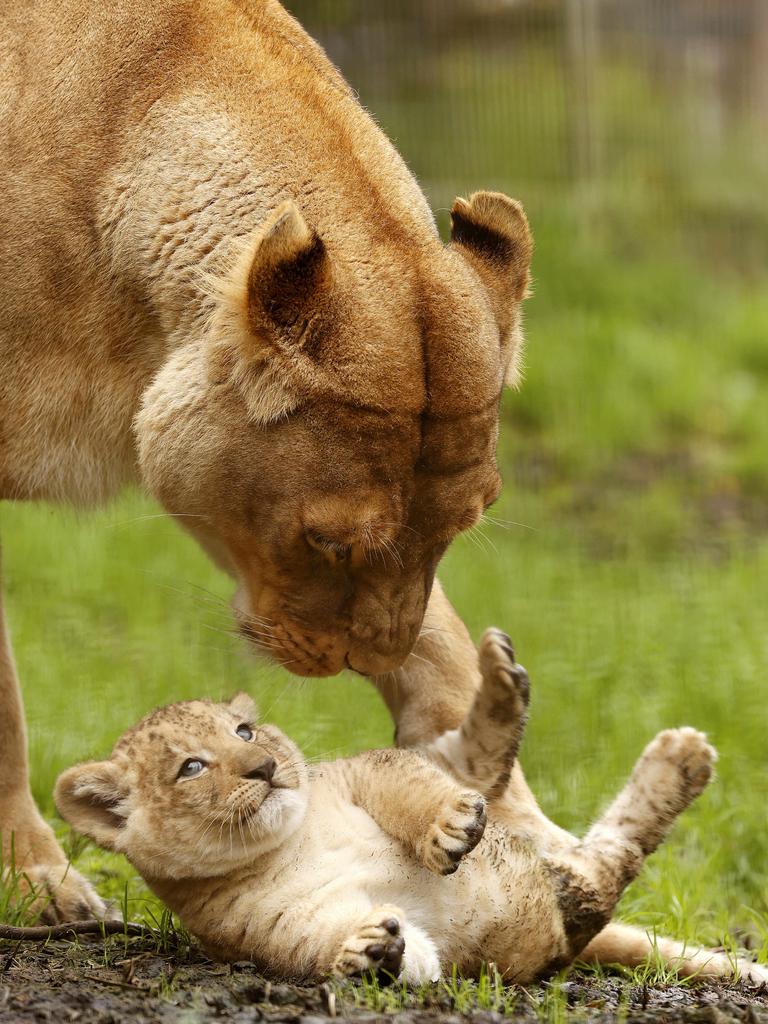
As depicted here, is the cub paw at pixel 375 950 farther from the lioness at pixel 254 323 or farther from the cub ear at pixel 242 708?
the lioness at pixel 254 323


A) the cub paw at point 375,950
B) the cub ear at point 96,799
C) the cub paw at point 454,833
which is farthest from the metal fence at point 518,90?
the cub paw at point 375,950

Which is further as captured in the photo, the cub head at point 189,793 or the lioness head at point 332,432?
the lioness head at point 332,432

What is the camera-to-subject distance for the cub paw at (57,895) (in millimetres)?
3986

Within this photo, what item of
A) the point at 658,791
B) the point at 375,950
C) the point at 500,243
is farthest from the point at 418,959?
the point at 500,243

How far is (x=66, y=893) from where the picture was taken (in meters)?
4.06

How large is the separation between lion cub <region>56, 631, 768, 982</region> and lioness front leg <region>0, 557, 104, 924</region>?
24.4 inches

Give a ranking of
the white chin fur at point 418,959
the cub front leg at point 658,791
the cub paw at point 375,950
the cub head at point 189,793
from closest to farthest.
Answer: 1. the cub paw at point 375,950
2. the white chin fur at point 418,959
3. the cub head at point 189,793
4. the cub front leg at point 658,791

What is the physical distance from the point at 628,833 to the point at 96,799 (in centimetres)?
121

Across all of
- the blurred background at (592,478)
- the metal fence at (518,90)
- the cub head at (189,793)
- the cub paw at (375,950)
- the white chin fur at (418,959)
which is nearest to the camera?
the cub paw at (375,950)

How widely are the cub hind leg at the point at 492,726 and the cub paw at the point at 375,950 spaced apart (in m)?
0.76

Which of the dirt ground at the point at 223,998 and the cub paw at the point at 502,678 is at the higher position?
the cub paw at the point at 502,678

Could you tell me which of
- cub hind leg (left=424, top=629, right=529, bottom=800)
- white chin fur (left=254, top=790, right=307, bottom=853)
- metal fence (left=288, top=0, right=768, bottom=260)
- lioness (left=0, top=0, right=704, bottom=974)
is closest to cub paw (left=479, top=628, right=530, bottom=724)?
cub hind leg (left=424, top=629, right=529, bottom=800)

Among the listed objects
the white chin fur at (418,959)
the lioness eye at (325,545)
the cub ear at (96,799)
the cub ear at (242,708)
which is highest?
the lioness eye at (325,545)

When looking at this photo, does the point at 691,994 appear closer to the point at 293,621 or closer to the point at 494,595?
the point at 293,621
